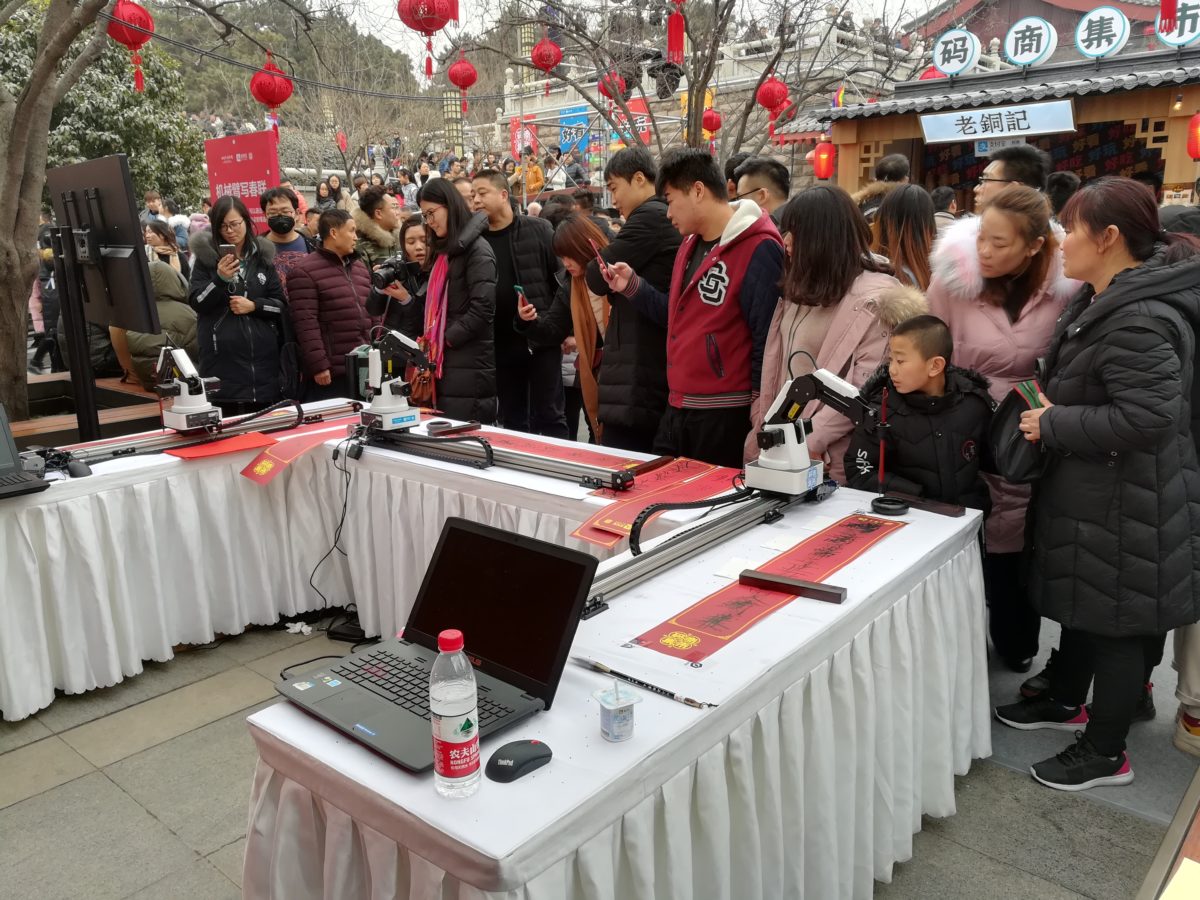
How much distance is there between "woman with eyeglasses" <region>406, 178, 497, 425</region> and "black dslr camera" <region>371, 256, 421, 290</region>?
7.1 inches

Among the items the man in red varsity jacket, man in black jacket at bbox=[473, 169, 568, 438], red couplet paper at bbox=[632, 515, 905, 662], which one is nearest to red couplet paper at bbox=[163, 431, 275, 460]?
man in black jacket at bbox=[473, 169, 568, 438]

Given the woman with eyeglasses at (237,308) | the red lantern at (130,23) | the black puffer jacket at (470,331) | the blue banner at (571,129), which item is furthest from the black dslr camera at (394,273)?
the blue banner at (571,129)

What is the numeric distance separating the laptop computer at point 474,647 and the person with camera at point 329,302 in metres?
2.89

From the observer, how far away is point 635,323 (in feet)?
10.6

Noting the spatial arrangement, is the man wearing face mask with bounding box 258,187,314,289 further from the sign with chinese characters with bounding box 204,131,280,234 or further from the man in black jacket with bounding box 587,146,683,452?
the man in black jacket with bounding box 587,146,683,452

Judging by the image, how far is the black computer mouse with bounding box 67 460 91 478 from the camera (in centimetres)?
273

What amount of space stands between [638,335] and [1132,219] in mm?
1615

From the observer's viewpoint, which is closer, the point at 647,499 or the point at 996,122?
the point at 647,499

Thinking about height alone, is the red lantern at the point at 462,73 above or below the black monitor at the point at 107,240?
above

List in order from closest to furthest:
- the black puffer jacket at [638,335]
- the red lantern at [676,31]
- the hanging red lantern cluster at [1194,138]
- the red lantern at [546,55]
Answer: the black puffer jacket at [638,335], the red lantern at [676,31], the red lantern at [546,55], the hanging red lantern cluster at [1194,138]

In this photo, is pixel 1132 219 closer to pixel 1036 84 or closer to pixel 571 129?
pixel 1036 84

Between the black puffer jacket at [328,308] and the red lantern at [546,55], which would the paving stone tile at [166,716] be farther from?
the red lantern at [546,55]

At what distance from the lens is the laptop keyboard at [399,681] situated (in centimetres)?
133

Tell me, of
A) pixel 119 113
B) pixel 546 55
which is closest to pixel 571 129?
pixel 119 113
